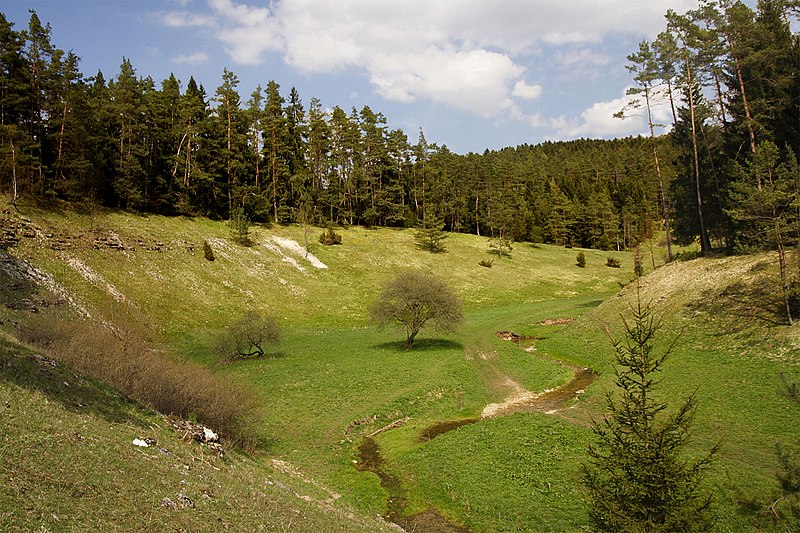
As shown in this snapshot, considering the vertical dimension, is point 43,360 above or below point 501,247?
below

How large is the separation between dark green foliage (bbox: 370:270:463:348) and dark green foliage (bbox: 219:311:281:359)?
31.1ft

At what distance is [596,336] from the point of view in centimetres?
4091

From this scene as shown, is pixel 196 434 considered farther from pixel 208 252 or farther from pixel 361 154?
pixel 361 154

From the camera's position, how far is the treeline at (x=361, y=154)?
39.6m

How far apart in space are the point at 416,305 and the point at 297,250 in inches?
1469

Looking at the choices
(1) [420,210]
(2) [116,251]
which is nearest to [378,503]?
(2) [116,251]

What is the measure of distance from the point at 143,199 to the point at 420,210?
205 ft

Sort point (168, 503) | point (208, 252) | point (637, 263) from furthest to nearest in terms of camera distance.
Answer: point (208, 252) < point (637, 263) < point (168, 503)

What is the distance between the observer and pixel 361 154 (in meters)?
99.2

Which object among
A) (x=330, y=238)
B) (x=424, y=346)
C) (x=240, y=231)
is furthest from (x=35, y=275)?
(x=330, y=238)

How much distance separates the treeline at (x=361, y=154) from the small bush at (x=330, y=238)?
500 centimetres

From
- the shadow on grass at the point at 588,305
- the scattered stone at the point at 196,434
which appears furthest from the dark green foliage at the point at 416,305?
the shadow on grass at the point at 588,305

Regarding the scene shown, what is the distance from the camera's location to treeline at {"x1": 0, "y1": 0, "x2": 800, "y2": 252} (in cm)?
3956

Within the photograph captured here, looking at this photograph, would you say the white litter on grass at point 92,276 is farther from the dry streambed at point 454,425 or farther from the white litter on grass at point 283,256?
the dry streambed at point 454,425
